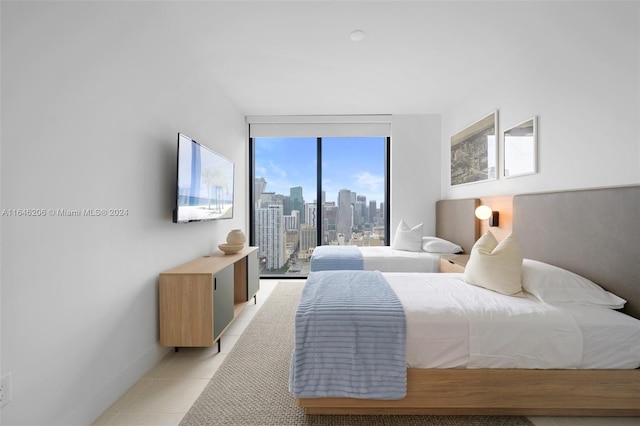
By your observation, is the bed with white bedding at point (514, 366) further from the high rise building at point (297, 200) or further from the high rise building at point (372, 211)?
the high rise building at point (297, 200)

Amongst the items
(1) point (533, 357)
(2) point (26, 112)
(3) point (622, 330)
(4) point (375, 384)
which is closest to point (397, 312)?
(4) point (375, 384)

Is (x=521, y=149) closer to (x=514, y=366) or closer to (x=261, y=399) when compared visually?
(x=514, y=366)

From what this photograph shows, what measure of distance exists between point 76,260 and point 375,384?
168 cm

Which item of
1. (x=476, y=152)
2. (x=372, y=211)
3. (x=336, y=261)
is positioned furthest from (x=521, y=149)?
(x=372, y=211)

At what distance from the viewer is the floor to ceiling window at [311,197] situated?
15.3ft

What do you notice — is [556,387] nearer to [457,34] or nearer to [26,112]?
[457,34]

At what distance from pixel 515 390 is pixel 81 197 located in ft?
8.25

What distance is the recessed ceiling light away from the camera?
7.52 feet

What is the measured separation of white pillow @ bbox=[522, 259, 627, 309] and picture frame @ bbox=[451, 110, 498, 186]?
150 centimetres

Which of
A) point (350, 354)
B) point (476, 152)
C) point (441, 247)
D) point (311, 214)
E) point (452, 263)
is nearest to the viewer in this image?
point (350, 354)

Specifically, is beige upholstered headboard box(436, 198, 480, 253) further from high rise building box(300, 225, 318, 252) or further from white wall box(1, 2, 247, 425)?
white wall box(1, 2, 247, 425)

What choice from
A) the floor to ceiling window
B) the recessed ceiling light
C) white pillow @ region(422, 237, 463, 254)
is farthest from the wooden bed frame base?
the floor to ceiling window

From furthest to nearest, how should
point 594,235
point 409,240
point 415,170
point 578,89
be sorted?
point 415,170
point 409,240
point 578,89
point 594,235

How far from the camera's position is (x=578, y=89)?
6.73 ft
